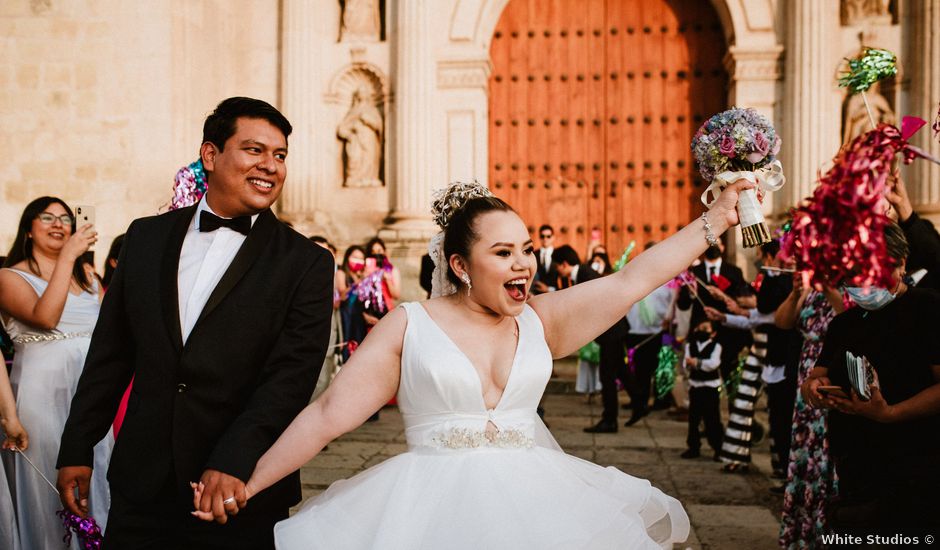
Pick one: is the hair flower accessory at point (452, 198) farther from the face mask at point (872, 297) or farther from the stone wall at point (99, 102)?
the stone wall at point (99, 102)

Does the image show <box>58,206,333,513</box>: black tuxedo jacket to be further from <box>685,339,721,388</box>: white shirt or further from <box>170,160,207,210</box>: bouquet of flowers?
<box>685,339,721,388</box>: white shirt

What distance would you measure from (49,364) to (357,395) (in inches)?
99.6

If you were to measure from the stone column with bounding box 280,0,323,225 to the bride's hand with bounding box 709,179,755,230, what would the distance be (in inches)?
399

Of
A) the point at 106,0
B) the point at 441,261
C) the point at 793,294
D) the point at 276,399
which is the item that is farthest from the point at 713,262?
the point at 106,0

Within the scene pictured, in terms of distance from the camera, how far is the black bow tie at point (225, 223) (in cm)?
284

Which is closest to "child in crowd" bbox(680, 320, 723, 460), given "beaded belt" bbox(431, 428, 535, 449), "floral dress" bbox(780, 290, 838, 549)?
"floral dress" bbox(780, 290, 838, 549)

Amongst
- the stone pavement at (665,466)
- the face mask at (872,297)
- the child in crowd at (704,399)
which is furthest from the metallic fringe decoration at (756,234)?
the child in crowd at (704,399)

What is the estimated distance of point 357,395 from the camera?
8.66ft

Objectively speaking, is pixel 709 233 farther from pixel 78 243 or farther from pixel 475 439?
pixel 78 243

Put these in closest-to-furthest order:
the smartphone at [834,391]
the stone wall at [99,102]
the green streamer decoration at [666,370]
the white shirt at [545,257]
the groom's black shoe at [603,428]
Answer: the smartphone at [834,391]
the groom's black shoe at [603,428]
the green streamer decoration at [666,370]
the white shirt at [545,257]
the stone wall at [99,102]

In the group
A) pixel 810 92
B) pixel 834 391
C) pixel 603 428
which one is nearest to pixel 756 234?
pixel 834 391

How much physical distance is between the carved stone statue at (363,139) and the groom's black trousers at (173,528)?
10096mm

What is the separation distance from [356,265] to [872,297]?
7.13 m

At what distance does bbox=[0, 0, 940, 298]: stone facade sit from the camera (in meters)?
11.2
